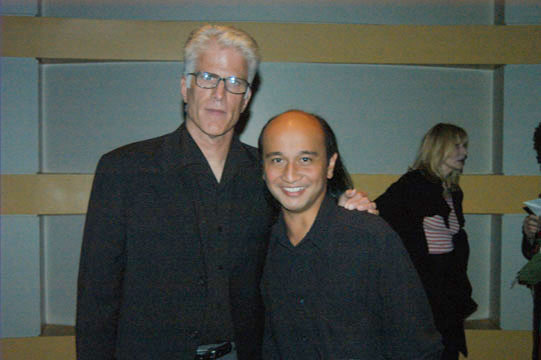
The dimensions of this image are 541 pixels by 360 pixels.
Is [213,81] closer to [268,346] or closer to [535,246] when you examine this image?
[268,346]

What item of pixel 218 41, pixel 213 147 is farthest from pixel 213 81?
pixel 213 147

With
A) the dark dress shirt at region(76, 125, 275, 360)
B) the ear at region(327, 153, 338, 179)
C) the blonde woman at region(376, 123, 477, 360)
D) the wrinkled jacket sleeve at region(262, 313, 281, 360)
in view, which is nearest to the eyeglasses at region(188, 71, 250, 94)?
the dark dress shirt at region(76, 125, 275, 360)

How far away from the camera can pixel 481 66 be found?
3494 millimetres

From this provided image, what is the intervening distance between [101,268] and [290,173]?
0.74 m

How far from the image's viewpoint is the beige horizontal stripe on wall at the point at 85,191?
3207 millimetres

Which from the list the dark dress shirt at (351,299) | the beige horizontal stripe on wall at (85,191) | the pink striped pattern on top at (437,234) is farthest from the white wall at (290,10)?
the dark dress shirt at (351,299)

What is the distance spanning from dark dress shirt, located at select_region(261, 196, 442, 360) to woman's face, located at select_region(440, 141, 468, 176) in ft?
5.99

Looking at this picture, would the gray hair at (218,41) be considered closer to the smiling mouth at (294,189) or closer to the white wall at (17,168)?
the smiling mouth at (294,189)

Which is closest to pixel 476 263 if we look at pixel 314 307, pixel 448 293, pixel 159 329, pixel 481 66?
pixel 448 293

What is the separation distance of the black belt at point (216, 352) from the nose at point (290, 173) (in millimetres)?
633

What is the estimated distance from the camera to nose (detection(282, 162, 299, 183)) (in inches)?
56.1

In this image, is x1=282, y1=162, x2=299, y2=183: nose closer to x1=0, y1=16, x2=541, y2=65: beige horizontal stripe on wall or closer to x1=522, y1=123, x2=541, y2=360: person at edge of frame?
x1=522, y1=123, x2=541, y2=360: person at edge of frame

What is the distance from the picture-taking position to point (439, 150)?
3.01m

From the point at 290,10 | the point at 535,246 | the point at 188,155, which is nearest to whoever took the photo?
the point at 188,155
